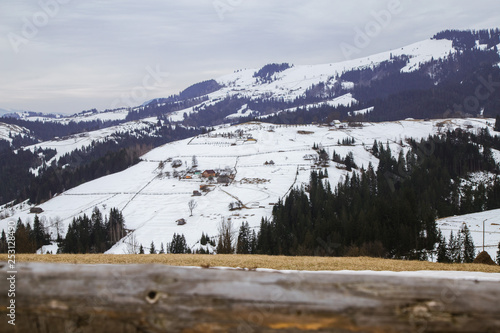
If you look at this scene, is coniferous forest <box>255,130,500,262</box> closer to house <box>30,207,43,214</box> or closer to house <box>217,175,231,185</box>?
house <box>217,175,231,185</box>

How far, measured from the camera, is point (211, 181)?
11994 centimetres

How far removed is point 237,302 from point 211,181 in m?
118

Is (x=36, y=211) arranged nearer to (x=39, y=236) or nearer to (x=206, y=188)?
(x=39, y=236)

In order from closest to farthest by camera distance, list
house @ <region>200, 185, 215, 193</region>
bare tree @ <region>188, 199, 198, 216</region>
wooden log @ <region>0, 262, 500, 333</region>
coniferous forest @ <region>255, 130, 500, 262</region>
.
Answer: wooden log @ <region>0, 262, 500, 333</region>
coniferous forest @ <region>255, 130, 500, 262</region>
bare tree @ <region>188, 199, 198, 216</region>
house @ <region>200, 185, 215, 193</region>

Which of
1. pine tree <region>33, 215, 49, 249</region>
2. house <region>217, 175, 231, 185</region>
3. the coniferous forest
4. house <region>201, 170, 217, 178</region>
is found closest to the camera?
the coniferous forest

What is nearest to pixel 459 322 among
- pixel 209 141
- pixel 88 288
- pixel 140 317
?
pixel 140 317

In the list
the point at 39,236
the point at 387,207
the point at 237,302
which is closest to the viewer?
the point at 237,302

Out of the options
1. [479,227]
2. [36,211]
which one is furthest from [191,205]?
[479,227]

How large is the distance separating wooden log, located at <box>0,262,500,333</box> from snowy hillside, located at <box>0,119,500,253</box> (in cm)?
6046

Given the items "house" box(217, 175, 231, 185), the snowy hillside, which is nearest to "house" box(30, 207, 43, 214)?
the snowy hillside

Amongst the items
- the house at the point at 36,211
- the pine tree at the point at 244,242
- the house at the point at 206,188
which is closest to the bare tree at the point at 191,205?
the house at the point at 206,188

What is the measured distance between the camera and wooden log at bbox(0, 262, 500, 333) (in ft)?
8.80

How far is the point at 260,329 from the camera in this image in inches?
107

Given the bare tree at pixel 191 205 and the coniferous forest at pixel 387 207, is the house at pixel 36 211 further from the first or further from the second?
the coniferous forest at pixel 387 207
